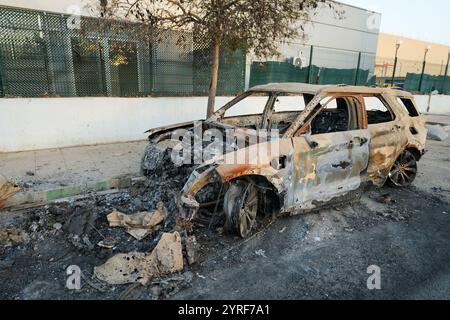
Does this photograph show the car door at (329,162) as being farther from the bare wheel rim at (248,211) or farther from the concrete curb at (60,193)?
the concrete curb at (60,193)

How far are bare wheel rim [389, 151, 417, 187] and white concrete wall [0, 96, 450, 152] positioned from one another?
5.83m

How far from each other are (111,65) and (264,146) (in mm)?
6344

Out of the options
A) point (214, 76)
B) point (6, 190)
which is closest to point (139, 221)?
point (6, 190)

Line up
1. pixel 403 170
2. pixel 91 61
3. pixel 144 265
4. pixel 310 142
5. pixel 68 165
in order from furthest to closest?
pixel 91 61 < pixel 68 165 < pixel 403 170 < pixel 310 142 < pixel 144 265

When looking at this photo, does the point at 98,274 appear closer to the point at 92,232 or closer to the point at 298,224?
the point at 92,232

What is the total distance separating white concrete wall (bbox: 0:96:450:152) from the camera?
724cm

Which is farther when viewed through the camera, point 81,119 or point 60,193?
point 81,119

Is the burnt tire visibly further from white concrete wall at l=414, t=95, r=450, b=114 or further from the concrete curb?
white concrete wall at l=414, t=95, r=450, b=114

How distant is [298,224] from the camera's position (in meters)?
4.32

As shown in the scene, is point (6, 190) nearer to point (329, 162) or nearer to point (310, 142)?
point (310, 142)

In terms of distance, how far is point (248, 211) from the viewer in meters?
3.84

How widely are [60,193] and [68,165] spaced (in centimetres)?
151

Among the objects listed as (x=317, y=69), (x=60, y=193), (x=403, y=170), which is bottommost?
(x=60, y=193)

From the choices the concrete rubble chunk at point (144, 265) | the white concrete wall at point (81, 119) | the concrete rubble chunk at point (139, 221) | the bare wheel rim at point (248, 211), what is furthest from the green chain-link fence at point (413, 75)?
the concrete rubble chunk at point (144, 265)
